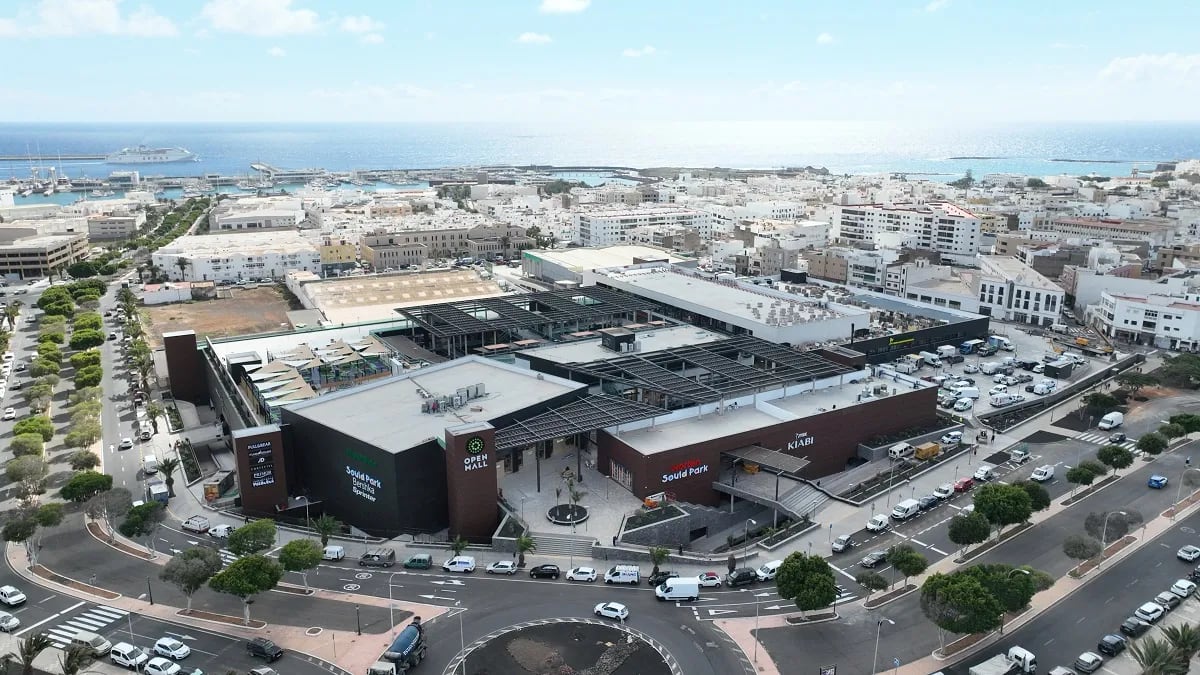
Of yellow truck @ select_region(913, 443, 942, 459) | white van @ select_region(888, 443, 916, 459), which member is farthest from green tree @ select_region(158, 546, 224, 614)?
yellow truck @ select_region(913, 443, 942, 459)

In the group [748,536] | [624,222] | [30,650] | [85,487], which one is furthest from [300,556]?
[624,222]

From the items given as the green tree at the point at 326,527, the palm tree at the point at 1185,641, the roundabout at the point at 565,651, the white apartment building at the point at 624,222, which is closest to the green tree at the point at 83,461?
the green tree at the point at 326,527

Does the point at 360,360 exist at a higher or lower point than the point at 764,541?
higher

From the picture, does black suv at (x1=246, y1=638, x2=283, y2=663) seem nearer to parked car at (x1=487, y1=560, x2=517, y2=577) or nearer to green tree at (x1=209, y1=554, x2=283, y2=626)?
green tree at (x1=209, y1=554, x2=283, y2=626)

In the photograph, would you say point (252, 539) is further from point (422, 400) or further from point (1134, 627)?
point (1134, 627)

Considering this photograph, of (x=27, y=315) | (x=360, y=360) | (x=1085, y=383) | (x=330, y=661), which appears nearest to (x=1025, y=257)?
(x=1085, y=383)

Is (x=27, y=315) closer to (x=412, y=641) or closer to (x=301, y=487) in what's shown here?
(x=301, y=487)
